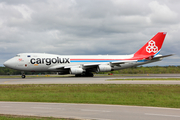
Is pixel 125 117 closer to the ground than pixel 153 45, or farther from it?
closer to the ground

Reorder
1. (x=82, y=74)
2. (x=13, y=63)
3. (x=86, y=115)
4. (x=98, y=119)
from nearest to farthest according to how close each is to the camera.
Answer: (x=98, y=119), (x=86, y=115), (x=13, y=63), (x=82, y=74)

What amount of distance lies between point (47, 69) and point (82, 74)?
777 cm

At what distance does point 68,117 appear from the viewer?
9445mm

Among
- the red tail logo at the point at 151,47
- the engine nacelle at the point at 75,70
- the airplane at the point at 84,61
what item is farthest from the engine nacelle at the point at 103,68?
the red tail logo at the point at 151,47

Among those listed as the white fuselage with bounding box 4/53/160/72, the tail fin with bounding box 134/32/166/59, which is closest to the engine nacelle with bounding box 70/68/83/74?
the white fuselage with bounding box 4/53/160/72

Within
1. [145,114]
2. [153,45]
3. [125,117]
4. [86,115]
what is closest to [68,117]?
[86,115]

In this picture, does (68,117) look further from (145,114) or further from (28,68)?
(28,68)

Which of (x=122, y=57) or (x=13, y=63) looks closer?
(x=13, y=63)

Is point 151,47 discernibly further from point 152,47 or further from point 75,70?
point 75,70

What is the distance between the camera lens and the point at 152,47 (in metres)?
48.4

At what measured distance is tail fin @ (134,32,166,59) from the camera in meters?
48.1

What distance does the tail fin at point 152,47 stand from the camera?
4806 centimetres

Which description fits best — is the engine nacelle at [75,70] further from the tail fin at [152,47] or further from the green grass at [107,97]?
the green grass at [107,97]

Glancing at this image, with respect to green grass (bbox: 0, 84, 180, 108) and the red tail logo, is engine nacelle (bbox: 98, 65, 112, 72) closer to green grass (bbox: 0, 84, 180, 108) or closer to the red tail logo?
the red tail logo
